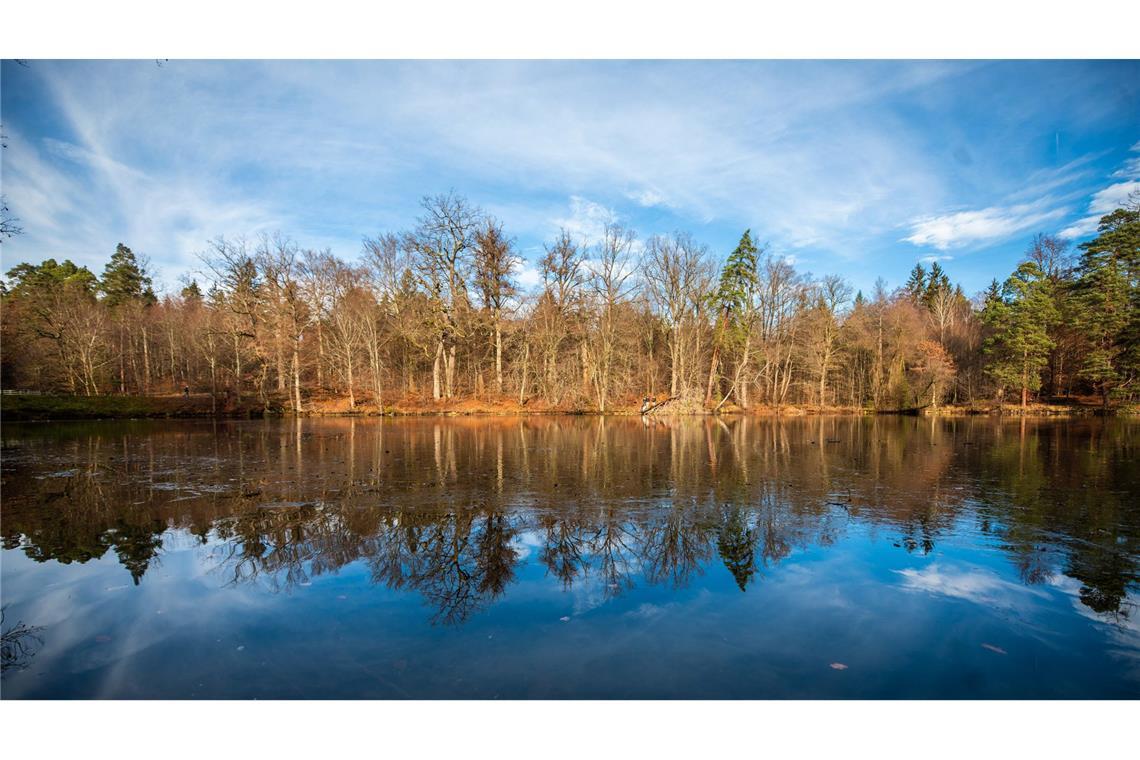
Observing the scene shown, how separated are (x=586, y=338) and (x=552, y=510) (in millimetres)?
34828

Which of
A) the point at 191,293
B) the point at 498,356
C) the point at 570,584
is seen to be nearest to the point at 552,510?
the point at 570,584

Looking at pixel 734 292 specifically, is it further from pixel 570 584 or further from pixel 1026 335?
pixel 570 584

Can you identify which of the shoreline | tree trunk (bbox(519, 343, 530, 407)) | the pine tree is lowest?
the shoreline

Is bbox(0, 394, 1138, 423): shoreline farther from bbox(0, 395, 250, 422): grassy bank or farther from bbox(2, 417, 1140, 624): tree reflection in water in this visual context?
bbox(2, 417, 1140, 624): tree reflection in water

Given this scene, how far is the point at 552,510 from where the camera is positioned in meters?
9.24

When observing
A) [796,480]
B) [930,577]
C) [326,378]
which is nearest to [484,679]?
[930,577]

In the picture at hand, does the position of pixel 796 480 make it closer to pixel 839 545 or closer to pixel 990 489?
pixel 990 489

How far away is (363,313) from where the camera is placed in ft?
132

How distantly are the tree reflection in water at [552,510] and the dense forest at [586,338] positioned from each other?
23576 mm

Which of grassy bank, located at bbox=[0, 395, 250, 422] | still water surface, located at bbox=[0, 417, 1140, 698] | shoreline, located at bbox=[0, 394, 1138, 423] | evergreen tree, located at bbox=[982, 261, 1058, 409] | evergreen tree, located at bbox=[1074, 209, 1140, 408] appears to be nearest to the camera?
still water surface, located at bbox=[0, 417, 1140, 698]

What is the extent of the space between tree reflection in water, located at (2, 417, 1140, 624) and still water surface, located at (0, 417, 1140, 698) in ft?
0.21

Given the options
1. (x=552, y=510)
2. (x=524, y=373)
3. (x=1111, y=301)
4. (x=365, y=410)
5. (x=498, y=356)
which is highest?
(x=1111, y=301)

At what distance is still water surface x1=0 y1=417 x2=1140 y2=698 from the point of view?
408 cm

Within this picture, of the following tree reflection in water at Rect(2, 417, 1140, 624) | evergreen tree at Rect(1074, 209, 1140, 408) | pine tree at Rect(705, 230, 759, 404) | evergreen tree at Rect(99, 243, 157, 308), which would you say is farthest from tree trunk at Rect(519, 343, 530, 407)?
evergreen tree at Rect(99, 243, 157, 308)
